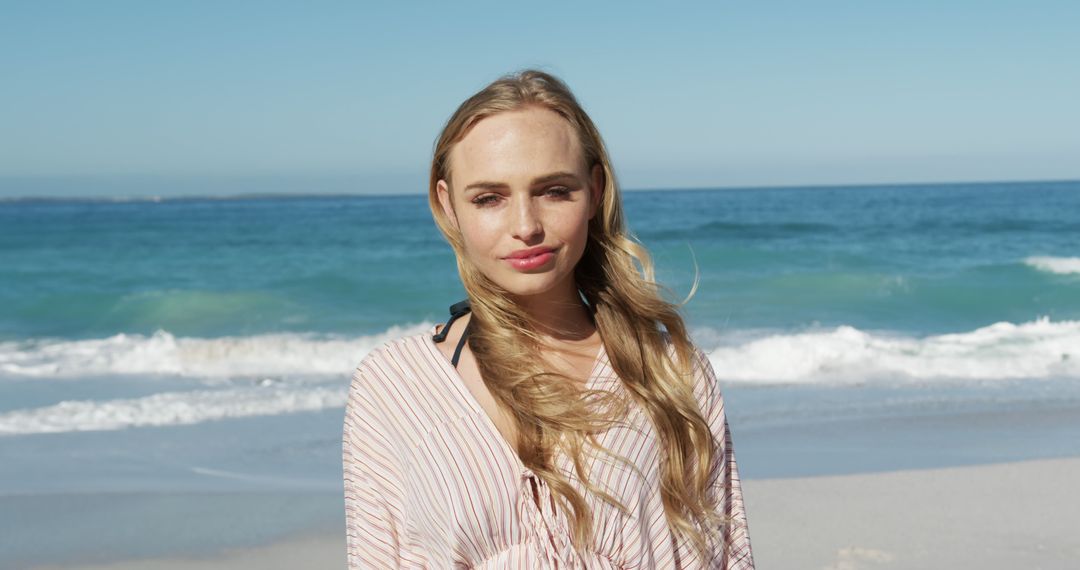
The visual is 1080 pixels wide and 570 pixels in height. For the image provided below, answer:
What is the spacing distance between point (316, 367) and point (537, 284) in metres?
11.1

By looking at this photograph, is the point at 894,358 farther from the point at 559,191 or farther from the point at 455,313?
the point at 559,191

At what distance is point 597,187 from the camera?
2049mm

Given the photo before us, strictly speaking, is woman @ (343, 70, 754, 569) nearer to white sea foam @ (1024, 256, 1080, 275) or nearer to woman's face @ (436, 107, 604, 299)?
woman's face @ (436, 107, 604, 299)

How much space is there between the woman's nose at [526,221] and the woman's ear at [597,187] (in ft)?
0.56

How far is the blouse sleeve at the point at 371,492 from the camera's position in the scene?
2004 mm

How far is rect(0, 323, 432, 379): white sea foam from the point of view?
39.8 ft

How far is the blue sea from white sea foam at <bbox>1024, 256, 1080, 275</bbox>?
3.9 inches

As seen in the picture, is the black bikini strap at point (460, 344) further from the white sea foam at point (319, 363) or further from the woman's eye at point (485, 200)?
the white sea foam at point (319, 363)

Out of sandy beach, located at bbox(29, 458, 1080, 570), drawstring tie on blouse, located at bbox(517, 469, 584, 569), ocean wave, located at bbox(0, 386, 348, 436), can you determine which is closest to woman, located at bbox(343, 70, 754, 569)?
drawstring tie on blouse, located at bbox(517, 469, 584, 569)

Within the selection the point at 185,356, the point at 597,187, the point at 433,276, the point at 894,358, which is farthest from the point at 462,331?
the point at 433,276

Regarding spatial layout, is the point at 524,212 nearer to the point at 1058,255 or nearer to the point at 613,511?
the point at 613,511

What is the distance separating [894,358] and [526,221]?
1060cm

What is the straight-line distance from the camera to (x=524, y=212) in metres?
1.87

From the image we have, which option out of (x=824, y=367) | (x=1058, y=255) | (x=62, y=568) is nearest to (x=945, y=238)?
(x=1058, y=255)
